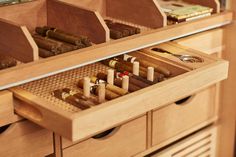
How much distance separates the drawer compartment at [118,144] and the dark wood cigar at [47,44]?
0.25 metres

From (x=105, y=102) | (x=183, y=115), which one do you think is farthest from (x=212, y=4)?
(x=105, y=102)

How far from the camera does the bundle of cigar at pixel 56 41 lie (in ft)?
4.65

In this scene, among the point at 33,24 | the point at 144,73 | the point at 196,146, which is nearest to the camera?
the point at 144,73

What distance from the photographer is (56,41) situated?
148cm

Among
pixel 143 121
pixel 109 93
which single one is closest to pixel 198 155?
pixel 143 121

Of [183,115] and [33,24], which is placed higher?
[33,24]

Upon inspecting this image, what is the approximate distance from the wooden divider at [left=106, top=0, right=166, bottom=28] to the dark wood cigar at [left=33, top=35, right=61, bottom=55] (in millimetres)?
361

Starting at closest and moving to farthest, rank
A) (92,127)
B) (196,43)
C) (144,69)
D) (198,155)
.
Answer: (92,127) → (144,69) → (196,43) → (198,155)

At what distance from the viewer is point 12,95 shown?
4.34 ft

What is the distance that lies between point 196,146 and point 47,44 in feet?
2.43

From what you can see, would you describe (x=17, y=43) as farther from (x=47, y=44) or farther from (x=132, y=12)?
(x=132, y=12)

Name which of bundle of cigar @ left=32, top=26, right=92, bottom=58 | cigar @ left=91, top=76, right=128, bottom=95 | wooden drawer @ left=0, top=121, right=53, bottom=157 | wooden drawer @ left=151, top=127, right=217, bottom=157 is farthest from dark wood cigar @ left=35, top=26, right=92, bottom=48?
wooden drawer @ left=151, top=127, right=217, bottom=157

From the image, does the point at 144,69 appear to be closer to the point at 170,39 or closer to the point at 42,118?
the point at 170,39

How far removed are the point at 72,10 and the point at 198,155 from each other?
74cm
